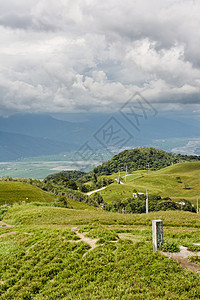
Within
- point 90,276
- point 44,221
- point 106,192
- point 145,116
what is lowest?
point 106,192

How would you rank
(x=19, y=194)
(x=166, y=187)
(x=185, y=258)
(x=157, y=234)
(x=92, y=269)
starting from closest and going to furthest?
(x=185, y=258), (x=92, y=269), (x=157, y=234), (x=19, y=194), (x=166, y=187)

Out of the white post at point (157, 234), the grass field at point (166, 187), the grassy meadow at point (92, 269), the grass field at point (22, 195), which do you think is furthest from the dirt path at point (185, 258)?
the grass field at point (166, 187)

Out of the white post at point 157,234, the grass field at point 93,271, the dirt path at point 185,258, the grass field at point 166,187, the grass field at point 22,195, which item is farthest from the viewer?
the grass field at point 166,187

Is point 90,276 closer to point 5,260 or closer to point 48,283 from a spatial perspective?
point 48,283

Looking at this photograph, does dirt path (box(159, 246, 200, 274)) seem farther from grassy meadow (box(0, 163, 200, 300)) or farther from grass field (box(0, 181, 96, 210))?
grass field (box(0, 181, 96, 210))

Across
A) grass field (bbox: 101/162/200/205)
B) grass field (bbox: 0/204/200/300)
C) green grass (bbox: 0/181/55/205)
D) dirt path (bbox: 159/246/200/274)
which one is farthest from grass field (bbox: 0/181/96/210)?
dirt path (bbox: 159/246/200/274)

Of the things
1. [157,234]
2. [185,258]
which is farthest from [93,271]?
[185,258]

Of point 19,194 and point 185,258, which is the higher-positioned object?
point 185,258

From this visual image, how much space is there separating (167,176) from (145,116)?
118 metres

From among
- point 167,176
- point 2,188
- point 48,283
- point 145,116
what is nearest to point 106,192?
point 167,176

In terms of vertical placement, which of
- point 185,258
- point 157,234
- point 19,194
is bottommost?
point 19,194

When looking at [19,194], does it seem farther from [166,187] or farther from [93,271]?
[166,187]

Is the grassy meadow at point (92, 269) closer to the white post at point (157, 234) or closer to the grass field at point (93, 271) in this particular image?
the grass field at point (93, 271)

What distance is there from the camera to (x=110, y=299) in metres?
7.85
